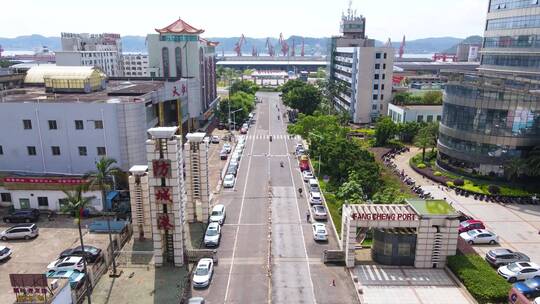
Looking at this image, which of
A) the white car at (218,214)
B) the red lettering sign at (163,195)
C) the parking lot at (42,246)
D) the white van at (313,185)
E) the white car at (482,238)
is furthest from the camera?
the white van at (313,185)

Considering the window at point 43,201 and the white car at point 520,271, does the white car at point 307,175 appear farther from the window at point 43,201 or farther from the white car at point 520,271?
the window at point 43,201

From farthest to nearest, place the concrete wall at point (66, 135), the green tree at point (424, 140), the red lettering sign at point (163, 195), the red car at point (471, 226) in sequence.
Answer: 1. the green tree at point (424, 140)
2. the concrete wall at point (66, 135)
3. the red car at point (471, 226)
4. the red lettering sign at point (163, 195)

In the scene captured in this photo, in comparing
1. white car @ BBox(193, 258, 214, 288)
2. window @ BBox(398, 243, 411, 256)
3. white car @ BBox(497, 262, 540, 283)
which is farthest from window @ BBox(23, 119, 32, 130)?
white car @ BBox(497, 262, 540, 283)

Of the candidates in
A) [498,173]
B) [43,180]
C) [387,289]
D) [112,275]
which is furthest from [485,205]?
[43,180]

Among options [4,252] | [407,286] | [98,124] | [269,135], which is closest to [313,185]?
[407,286]

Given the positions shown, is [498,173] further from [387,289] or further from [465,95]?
[387,289]

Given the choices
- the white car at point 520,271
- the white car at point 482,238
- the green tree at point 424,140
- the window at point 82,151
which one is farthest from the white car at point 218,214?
the green tree at point 424,140
